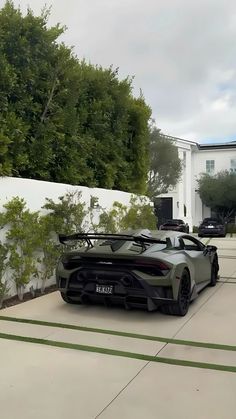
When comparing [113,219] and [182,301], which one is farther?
[113,219]

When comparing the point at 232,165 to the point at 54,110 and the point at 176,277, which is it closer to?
the point at 54,110

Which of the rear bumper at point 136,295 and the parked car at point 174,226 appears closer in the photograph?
the rear bumper at point 136,295

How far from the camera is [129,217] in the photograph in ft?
36.8

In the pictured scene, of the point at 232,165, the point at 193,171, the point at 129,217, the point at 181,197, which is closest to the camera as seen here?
the point at 129,217

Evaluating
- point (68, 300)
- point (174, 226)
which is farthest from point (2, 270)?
point (174, 226)

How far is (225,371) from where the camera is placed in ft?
13.3

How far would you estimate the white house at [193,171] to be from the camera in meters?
33.7

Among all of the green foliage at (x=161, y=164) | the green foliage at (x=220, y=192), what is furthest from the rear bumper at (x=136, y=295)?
the green foliage at (x=220, y=192)

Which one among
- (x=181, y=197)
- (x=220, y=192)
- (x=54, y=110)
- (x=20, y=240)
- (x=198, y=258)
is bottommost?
(x=198, y=258)

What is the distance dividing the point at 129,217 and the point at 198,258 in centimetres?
425

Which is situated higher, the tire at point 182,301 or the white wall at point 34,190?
the white wall at point 34,190

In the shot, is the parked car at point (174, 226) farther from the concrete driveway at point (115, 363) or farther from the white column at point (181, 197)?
the concrete driveway at point (115, 363)

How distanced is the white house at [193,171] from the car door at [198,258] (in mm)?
25370

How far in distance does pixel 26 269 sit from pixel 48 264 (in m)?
0.78
